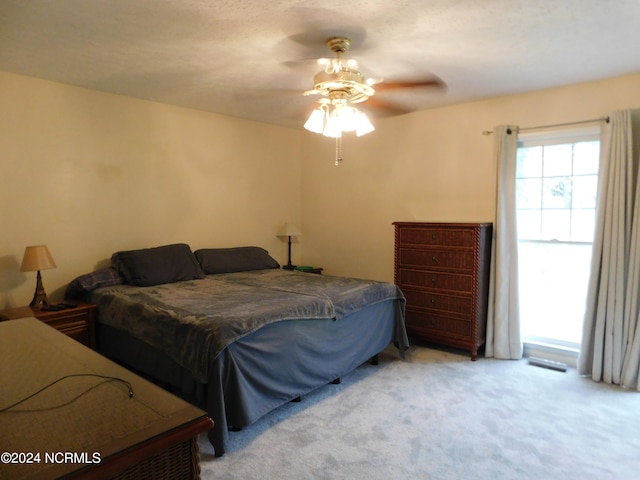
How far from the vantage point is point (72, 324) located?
2.89 meters

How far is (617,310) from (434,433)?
1.81m

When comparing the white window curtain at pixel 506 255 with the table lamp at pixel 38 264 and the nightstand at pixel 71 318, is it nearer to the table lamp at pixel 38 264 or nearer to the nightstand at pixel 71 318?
the nightstand at pixel 71 318

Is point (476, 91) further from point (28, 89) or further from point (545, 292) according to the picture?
point (28, 89)

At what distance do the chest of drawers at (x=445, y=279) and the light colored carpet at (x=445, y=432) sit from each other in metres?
0.48

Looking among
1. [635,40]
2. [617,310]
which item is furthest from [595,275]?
[635,40]

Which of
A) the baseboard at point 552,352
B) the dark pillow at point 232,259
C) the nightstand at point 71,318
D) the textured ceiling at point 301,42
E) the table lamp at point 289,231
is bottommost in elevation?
the baseboard at point 552,352

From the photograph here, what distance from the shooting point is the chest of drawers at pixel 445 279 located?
11.2 feet

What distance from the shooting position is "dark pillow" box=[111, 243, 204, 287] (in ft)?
10.7

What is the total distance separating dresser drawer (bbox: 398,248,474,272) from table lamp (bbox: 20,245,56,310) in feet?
9.73

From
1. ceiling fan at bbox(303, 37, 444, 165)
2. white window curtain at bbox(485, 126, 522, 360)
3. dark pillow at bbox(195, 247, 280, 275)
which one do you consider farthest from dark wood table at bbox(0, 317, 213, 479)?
white window curtain at bbox(485, 126, 522, 360)

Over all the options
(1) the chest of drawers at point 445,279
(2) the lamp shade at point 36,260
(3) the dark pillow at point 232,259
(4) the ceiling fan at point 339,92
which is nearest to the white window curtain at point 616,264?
(1) the chest of drawers at point 445,279

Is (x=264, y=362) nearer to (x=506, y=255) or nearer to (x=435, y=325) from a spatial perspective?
(x=435, y=325)

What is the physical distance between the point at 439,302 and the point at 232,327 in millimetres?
2163

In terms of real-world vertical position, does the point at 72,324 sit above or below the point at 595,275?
below
